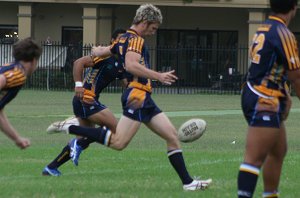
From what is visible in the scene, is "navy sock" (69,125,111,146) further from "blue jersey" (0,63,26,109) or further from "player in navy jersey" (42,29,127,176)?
"blue jersey" (0,63,26,109)

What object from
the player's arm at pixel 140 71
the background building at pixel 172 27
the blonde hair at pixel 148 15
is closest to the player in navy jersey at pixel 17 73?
the player's arm at pixel 140 71

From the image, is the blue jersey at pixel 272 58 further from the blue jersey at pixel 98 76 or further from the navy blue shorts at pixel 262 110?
the blue jersey at pixel 98 76

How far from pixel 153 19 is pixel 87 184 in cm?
200

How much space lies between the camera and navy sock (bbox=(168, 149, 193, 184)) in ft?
33.0

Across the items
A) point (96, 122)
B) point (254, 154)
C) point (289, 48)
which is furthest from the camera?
point (96, 122)

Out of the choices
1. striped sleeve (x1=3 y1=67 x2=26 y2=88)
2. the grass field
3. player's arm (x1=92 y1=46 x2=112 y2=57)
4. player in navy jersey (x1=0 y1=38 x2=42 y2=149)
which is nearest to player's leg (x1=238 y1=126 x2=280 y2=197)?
the grass field

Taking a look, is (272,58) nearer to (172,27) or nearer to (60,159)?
(60,159)

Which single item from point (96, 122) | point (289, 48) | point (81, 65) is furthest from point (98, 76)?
point (289, 48)

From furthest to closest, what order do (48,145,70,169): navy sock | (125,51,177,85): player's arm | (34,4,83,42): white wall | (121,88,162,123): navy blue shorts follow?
(34,4,83,42): white wall
(48,145,70,169): navy sock
(121,88,162,123): navy blue shorts
(125,51,177,85): player's arm

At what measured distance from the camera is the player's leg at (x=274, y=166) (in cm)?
834

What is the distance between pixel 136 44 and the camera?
10.1 m

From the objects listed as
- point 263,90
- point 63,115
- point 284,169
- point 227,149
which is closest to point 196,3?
point 63,115

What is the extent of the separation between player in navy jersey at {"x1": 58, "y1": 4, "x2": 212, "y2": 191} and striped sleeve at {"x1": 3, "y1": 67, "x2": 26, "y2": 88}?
1785 mm

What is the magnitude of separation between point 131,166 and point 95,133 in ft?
7.74
